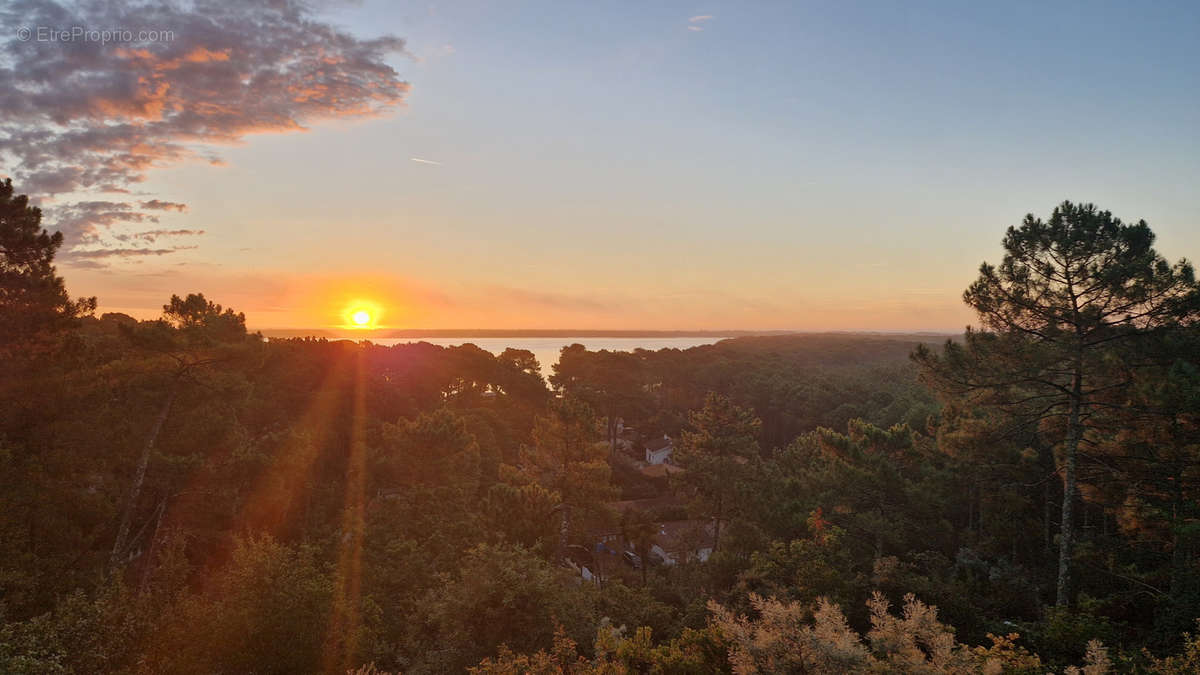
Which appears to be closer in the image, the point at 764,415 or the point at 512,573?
the point at 512,573

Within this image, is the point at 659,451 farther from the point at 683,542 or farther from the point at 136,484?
the point at 136,484

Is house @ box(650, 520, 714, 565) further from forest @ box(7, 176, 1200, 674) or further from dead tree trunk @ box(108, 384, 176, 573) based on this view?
dead tree trunk @ box(108, 384, 176, 573)

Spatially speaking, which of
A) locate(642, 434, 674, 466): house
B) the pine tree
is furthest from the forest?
locate(642, 434, 674, 466): house

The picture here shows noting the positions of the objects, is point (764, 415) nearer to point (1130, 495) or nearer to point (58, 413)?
point (1130, 495)

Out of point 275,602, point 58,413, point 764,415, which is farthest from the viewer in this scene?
point 764,415

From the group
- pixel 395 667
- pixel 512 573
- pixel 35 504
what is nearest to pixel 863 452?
pixel 512 573

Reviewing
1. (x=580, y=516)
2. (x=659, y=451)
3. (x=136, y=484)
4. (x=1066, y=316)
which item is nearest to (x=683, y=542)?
(x=580, y=516)
